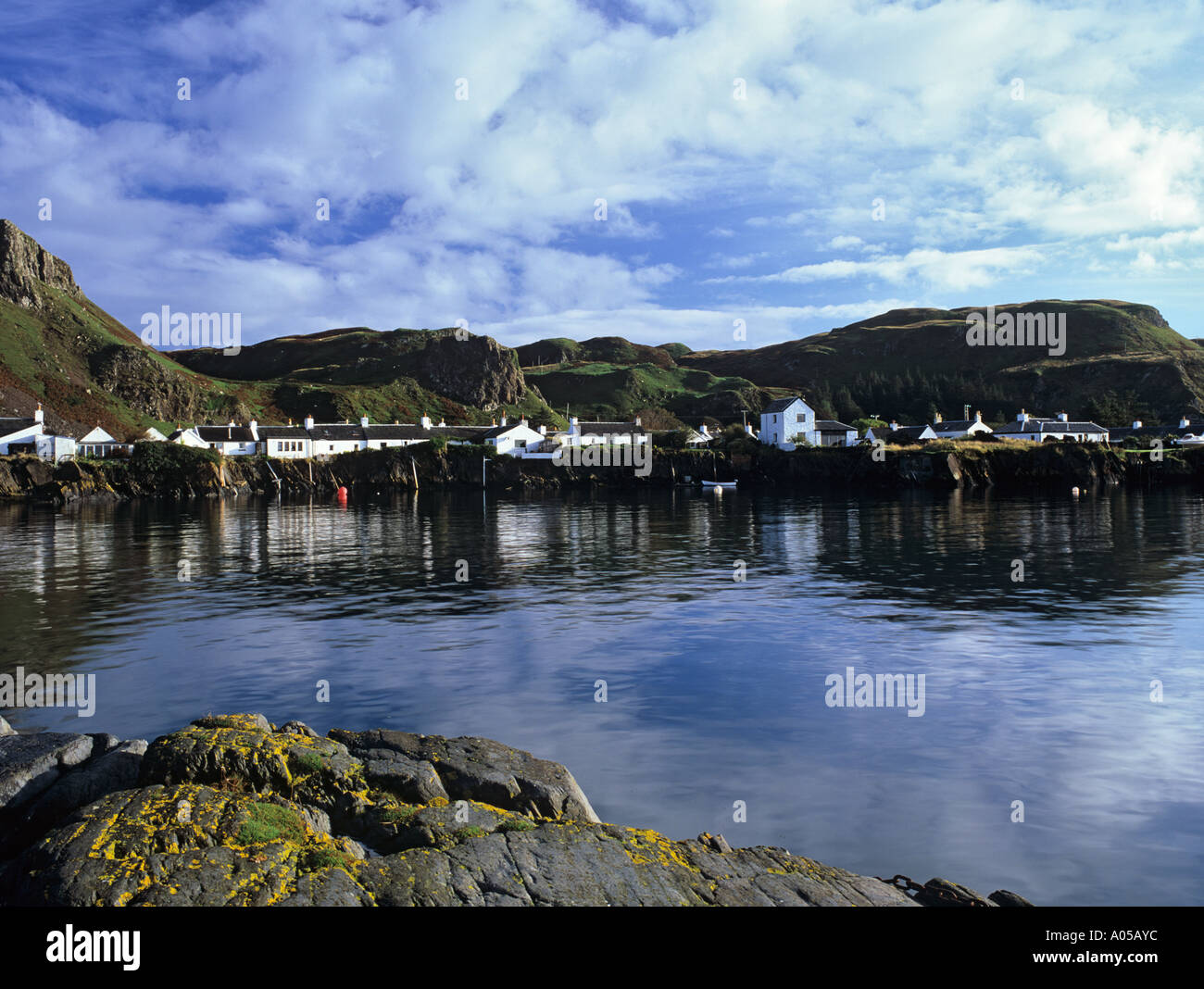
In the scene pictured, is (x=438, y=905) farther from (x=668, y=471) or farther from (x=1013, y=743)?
(x=668, y=471)

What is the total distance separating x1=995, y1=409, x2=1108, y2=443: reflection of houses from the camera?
5950 inches

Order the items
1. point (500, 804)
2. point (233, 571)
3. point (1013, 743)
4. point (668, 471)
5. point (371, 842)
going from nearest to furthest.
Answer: point (371, 842) < point (500, 804) < point (1013, 743) < point (233, 571) < point (668, 471)

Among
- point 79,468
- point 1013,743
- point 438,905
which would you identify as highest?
point 79,468

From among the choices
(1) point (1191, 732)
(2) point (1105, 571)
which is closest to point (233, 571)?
(1) point (1191, 732)

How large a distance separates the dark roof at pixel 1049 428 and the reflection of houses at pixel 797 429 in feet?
103

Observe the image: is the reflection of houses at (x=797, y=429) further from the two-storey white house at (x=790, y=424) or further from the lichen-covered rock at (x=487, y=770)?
the lichen-covered rock at (x=487, y=770)

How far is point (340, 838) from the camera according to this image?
11383 millimetres

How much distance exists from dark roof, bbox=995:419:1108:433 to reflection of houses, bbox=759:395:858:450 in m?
31.5

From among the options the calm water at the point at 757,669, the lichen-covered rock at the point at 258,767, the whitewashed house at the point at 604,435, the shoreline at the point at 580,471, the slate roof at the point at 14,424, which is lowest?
the calm water at the point at 757,669

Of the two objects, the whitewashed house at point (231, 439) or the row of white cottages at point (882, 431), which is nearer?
the row of white cottages at point (882, 431)

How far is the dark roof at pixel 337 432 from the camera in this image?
161375mm

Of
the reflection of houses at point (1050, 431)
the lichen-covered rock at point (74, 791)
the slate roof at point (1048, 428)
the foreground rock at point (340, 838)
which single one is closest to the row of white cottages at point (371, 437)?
the reflection of houses at point (1050, 431)

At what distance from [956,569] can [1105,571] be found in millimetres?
7057

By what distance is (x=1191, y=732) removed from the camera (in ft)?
55.7
